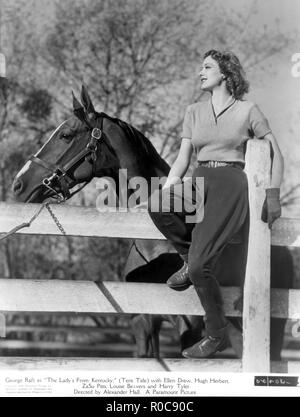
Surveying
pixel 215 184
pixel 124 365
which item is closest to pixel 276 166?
pixel 215 184

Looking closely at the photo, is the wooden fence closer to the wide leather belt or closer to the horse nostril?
the wide leather belt

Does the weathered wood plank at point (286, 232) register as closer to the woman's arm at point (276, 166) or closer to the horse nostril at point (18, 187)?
the woman's arm at point (276, 166)

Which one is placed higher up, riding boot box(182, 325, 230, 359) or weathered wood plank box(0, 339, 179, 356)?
riding boot box(182, 325, 230, 359)

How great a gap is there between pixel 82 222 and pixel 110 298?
340mm

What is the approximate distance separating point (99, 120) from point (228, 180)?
1.16 m

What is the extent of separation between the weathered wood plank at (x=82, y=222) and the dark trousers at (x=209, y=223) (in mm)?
89

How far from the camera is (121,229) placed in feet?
10.7

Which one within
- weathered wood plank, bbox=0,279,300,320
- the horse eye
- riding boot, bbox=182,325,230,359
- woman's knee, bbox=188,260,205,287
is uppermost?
the horse eye

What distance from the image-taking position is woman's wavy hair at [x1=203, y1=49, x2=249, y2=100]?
3.42 metres

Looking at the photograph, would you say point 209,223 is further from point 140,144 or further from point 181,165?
point 140,144

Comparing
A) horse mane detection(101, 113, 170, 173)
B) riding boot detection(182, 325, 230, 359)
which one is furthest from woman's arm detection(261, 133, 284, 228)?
horse mane detection(101, 113, 170, 173)

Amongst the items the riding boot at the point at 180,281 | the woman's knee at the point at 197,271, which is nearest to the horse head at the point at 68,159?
the riding boot at the point at 180,281

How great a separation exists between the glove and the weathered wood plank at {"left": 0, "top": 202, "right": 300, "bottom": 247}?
120 mm

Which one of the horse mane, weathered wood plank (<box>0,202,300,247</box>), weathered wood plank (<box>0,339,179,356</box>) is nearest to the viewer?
weathered wood plank (<box>0,202,300,247</box>)
